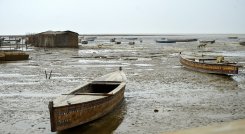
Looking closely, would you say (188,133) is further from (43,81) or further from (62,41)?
(62,41)

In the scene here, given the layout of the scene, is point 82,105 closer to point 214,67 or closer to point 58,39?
point 214,67

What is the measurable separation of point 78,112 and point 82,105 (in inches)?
10.2

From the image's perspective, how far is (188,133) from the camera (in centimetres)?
899

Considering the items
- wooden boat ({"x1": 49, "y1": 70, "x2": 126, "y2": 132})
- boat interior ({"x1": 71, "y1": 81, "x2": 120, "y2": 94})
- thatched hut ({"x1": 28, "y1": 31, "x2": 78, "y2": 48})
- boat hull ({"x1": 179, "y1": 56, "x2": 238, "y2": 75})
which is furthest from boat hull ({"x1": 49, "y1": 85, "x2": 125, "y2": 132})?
thatched hut ({"x1": 28, "y1": 31, "x2": 78, "y2": 48})

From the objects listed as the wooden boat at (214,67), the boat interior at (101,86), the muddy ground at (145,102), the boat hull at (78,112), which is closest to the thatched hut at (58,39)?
the wooden boat at (214,67)

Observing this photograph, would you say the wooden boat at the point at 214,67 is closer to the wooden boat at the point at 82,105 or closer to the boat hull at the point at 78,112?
the wooden boat at the point at 82,105

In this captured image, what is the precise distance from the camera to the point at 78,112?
30.6 ft

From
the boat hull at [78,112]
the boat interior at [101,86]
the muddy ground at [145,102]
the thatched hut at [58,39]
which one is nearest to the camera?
the boat hull at [78,112]

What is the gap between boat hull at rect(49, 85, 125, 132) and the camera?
8438 millimetres

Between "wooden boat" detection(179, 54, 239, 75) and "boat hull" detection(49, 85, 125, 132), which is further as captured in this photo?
"wooden boat" detection(179, 54, 239, 75)

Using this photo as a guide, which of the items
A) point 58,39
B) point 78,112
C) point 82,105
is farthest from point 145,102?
point 58,39

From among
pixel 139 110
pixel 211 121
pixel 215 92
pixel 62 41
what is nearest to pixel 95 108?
pixel 139 110

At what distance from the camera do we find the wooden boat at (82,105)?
8547mm

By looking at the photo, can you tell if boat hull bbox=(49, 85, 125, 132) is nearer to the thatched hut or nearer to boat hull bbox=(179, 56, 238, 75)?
boat hull bbox=(179, 56, 238, 75)
